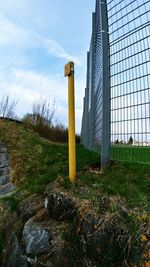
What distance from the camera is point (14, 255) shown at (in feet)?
10.0

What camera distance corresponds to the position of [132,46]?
158 inches

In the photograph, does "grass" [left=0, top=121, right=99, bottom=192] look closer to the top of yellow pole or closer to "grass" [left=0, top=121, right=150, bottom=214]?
"grass" [left=0, top=121, right=150, bottom=214]

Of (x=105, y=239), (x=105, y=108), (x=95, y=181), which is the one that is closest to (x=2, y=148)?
(x=105, y=108)

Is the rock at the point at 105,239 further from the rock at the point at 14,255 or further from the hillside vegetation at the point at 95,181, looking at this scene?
the rock at the point at 14,255

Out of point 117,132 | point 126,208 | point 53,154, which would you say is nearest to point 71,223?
point 126,208

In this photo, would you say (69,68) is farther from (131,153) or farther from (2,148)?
(2,148)

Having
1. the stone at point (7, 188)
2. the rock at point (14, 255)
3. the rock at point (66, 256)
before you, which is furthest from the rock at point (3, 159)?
the rock at point (66, 256)

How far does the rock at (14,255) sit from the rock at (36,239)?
0.30 ft

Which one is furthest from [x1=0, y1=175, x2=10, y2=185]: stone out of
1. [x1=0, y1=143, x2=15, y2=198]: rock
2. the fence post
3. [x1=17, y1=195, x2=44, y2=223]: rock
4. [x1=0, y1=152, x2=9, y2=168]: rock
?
the fence post

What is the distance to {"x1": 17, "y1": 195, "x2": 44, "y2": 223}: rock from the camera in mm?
3464

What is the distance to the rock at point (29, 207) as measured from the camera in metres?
3.46

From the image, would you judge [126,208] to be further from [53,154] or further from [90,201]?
[53,154]

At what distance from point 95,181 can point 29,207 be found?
2.64ft

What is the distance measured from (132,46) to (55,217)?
226cm
